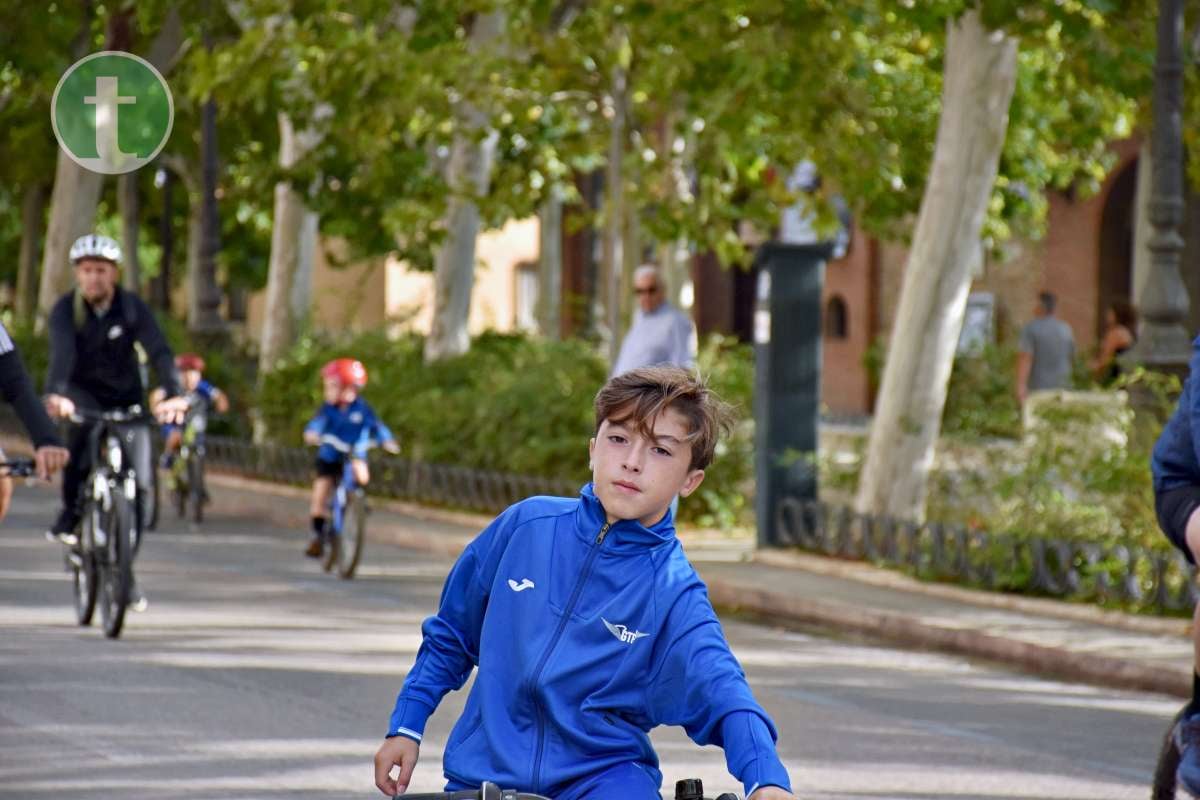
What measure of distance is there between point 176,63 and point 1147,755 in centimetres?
2581

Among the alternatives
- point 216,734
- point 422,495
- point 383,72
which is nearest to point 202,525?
point 422,495

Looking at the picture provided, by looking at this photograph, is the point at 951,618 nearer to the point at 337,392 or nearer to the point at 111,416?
the point at 111,416

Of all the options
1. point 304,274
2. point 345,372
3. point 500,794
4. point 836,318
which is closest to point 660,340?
point 345,372

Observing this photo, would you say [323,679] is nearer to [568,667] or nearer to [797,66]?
[568,667]

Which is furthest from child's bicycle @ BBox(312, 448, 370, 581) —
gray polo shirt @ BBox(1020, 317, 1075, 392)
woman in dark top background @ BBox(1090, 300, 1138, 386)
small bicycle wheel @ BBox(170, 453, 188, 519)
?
woman in dark top background @ BBox(1090, 300, 1138, 386)

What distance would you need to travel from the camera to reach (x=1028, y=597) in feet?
44.1

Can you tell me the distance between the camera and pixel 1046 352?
21.6 m

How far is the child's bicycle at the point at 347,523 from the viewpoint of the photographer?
15.0m

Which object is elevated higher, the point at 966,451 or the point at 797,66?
the point at 797,66

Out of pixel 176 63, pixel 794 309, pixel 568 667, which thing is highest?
pixel 176 63

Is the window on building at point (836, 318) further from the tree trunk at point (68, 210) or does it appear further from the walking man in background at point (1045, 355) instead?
the walking man in background at point (1045, 355)

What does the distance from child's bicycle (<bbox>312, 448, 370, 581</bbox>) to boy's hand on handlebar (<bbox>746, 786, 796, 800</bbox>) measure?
37.3 feet

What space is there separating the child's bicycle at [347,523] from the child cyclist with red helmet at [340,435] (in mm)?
62

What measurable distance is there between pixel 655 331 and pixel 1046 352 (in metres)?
7.06
